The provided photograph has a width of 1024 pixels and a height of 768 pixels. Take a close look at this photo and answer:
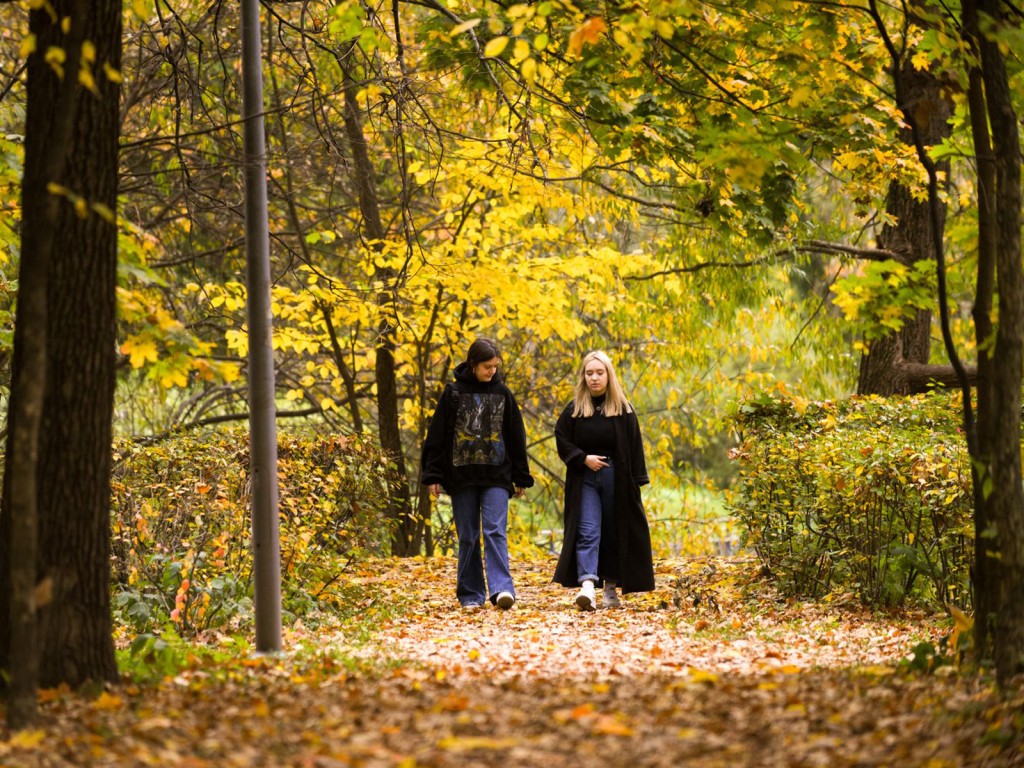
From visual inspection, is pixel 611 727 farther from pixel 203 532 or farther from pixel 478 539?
pixel 478 539

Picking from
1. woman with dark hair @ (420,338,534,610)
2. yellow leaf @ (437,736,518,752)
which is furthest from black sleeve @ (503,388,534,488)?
yellow leaf @ (437,736,518,752)

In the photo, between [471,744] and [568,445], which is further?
[568,445]

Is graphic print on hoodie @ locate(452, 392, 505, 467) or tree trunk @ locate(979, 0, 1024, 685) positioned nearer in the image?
tree trunk @ locate(979, 0, 1024, 685)

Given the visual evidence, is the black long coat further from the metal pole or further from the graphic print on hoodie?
the metal pole

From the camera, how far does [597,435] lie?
29.6 ft

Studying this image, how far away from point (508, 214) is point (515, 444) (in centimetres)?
399

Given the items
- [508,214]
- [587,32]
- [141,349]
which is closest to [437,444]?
[508,214]

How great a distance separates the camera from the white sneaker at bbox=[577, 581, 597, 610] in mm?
8688

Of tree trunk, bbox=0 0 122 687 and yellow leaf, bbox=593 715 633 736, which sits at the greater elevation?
tree trunk, bbox=0 0 122 687

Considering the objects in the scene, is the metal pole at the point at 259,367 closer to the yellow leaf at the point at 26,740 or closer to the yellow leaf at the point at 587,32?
the yellow leaf at the point at 587,32

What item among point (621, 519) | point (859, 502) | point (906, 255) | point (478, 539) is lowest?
point (478, 539)

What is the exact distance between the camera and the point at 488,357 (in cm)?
870

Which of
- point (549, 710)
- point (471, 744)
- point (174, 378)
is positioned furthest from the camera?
point (174, 378)

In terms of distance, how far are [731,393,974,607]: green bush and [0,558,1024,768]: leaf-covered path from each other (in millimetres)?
825
